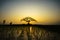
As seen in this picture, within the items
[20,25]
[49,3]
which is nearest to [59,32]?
[49,3]

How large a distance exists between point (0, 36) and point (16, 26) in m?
0.38

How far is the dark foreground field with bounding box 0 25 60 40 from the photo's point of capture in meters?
2.61

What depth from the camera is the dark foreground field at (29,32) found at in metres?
2.61

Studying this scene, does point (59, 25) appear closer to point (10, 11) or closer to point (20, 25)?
point (20, 25)

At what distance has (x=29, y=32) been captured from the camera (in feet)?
8.65

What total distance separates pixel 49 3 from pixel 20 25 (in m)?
0.77

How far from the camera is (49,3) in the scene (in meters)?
2.75

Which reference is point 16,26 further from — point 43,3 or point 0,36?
point 43,3

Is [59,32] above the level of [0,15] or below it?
below

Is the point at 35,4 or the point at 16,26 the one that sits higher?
the point at 35,4

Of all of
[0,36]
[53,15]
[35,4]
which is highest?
[35,4]

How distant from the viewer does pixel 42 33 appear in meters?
2.63

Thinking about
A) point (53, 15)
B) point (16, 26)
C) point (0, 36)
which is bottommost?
point (0, 36)

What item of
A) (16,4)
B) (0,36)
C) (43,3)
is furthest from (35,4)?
(0,36)
